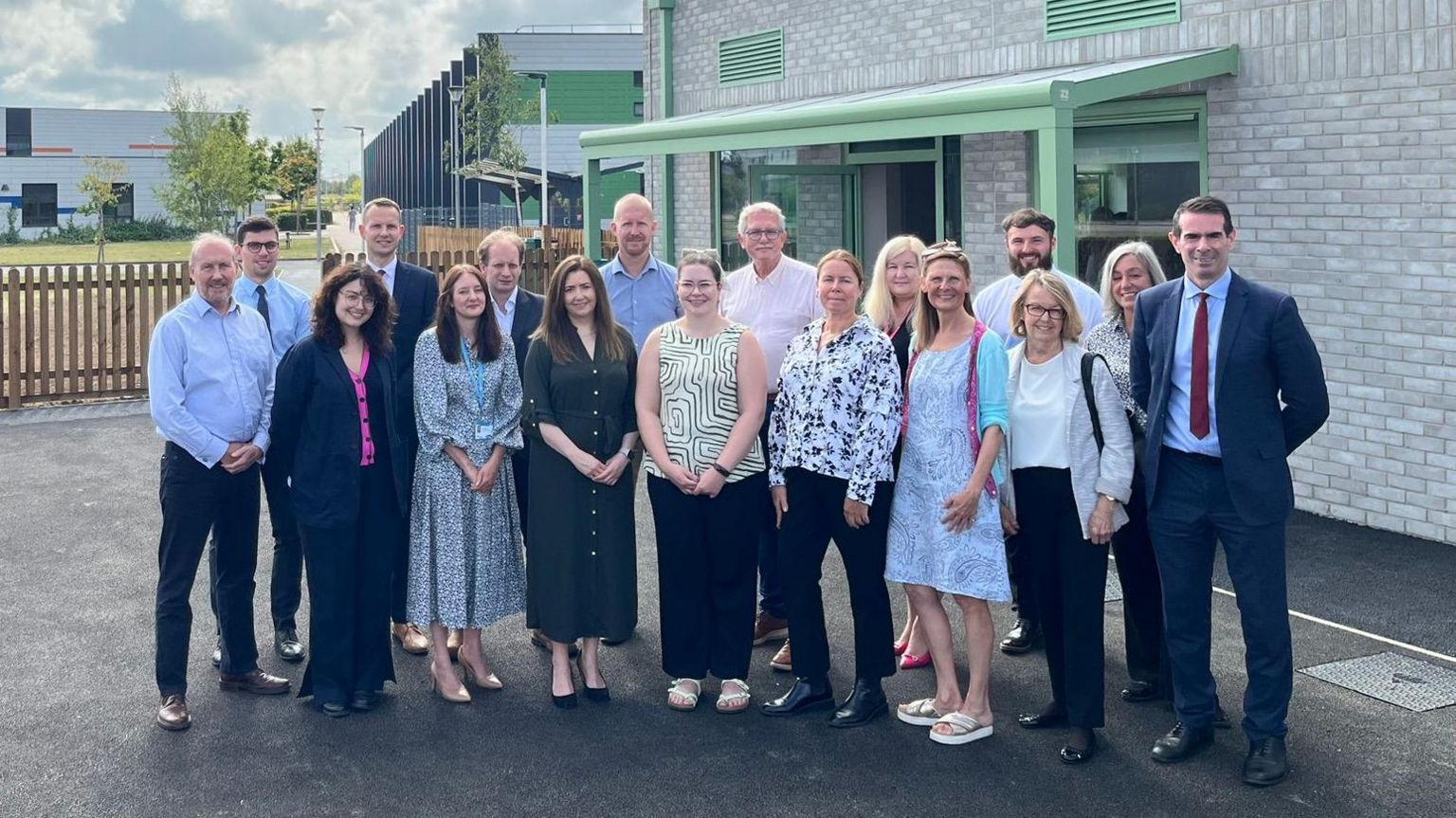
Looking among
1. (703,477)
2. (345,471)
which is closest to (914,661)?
(703,477)

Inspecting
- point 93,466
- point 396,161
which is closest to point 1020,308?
point 93,466

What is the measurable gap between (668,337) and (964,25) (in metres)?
7.53

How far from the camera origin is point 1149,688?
227 inches

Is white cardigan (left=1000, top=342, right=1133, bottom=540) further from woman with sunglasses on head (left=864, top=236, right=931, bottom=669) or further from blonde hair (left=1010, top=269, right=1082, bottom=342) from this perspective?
woman with sunglasses on head (left=864, top=236, right=931, bottom=669)

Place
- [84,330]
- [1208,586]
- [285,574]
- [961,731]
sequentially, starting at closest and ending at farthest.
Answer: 1. [1208,586]
2. [961,731]
3. [285,574]
4. [84,330]

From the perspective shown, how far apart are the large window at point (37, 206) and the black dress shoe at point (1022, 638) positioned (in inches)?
3165

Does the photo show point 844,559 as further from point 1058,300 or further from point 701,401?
point 1058,300

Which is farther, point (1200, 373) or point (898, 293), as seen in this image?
point (898, 293)

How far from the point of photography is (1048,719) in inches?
216

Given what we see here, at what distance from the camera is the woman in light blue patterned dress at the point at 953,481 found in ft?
17.4

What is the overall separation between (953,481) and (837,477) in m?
0.44

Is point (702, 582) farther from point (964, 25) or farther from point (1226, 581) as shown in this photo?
point (964, 25)

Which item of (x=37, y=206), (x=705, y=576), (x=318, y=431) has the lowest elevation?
(x=705, y=576)

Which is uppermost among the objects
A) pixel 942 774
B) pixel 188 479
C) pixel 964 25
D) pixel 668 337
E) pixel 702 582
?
pixel 964 25
